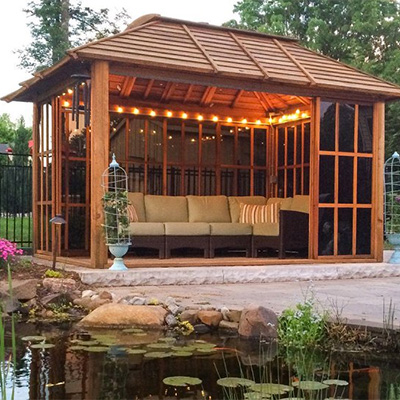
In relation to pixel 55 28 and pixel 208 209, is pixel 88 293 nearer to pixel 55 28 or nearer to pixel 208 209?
pixel 208 209

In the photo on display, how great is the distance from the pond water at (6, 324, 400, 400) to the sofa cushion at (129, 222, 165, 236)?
395cm

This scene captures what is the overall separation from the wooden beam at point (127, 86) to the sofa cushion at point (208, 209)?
6.66 feet

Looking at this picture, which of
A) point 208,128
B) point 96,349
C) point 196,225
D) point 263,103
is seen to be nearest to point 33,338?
point 96,349

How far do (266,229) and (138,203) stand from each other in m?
2.10

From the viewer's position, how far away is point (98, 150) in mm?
8406

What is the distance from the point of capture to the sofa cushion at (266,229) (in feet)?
34.4

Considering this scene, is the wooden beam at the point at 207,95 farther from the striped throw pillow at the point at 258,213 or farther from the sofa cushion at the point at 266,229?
the sofa cushion at the point at 266,229

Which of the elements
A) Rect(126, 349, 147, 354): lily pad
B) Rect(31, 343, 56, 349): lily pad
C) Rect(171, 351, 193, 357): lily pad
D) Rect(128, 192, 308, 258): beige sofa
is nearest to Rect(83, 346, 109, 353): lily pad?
Result: Rect(126, 349, 147, 354): lily pad

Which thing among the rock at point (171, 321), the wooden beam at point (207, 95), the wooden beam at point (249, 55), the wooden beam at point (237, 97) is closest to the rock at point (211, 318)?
the rock at point (171, 321)

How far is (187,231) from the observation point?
10070 mm

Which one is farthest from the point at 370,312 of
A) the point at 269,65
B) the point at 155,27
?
the point at 155,27

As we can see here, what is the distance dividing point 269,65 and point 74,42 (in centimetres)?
1475

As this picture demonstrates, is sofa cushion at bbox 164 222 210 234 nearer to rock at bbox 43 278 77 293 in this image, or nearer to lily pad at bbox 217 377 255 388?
rock at bbox 43 278 77 293

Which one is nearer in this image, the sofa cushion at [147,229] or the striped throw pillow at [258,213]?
the sofa cushion at [147,229]
